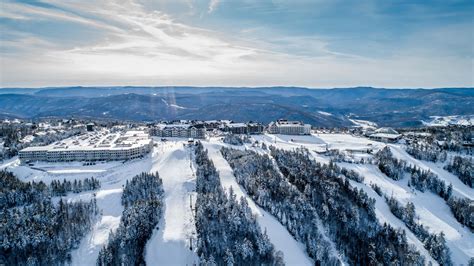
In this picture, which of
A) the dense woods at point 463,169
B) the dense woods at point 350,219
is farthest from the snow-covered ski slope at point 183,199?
the dense woods at point 350,219

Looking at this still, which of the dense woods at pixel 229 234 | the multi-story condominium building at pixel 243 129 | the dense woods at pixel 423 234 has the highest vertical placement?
the multi-story condominium building at pixel 243 129

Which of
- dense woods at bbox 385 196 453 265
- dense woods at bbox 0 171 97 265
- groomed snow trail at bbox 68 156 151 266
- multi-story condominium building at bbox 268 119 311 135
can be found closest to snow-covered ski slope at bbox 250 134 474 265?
dense woods at bbox 385 196 453 265

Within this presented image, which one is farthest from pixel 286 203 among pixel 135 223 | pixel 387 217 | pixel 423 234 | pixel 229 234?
pixel 135 223

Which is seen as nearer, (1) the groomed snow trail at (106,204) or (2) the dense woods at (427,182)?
(1) the groomed snow trail at (106,204)

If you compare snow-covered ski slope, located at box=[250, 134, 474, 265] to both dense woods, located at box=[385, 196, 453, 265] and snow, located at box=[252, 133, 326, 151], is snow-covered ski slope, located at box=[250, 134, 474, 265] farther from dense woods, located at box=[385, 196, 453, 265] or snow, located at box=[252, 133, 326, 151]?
dense woods, located at box=[385, 196, 453, 265]

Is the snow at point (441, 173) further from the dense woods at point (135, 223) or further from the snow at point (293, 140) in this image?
the dense woods at point (135, 223)

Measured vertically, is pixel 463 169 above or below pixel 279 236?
above

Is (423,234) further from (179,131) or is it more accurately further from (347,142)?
(179,131)

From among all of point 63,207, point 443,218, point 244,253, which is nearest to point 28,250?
point 63,207
